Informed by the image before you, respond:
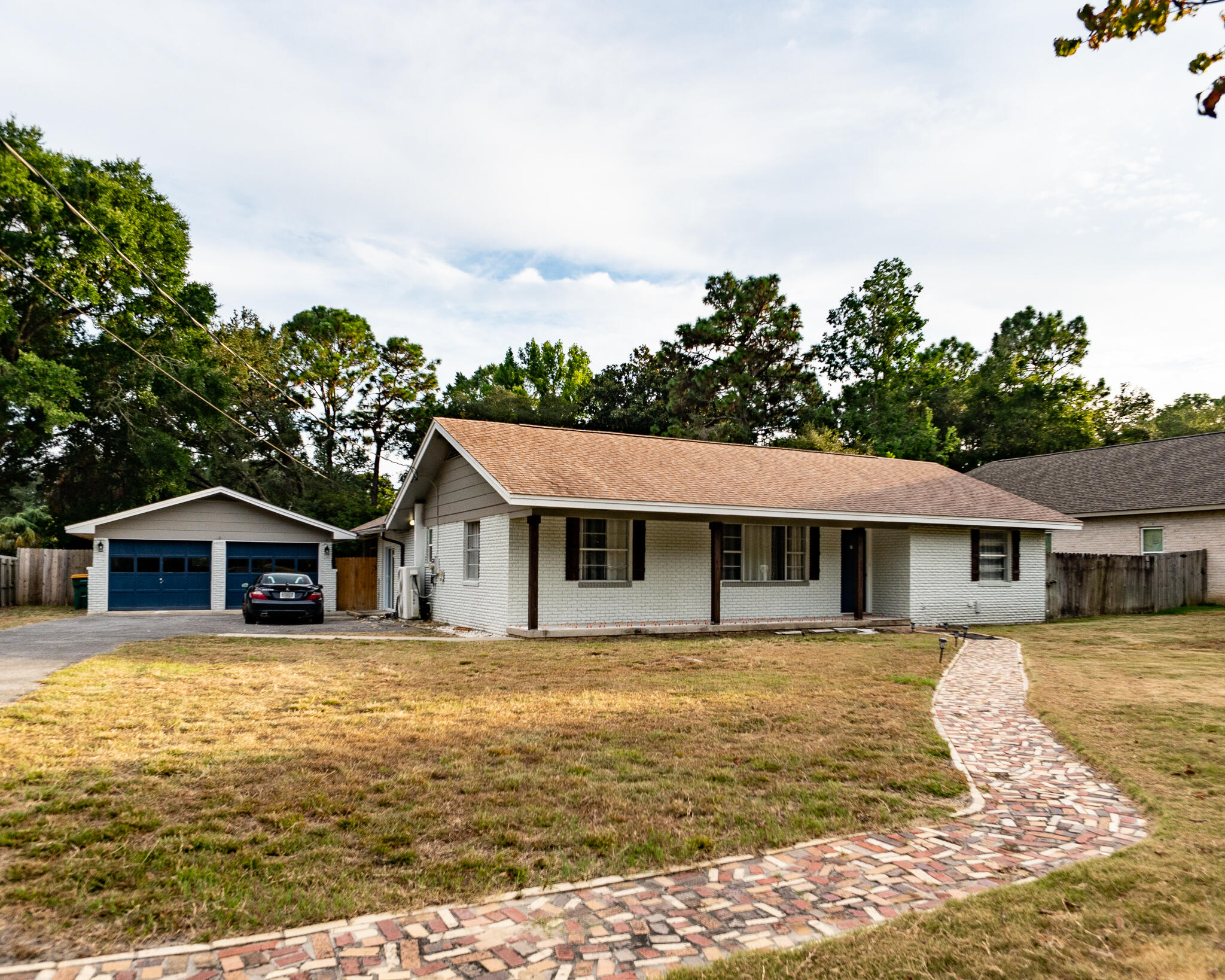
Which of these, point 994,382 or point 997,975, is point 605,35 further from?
point 994,382

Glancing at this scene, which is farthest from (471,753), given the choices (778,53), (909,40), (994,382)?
(994,382)

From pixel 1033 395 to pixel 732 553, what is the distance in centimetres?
3440

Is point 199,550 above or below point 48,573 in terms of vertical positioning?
above

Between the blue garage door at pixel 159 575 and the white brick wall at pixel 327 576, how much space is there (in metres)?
3.14

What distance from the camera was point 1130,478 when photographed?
2662 cm

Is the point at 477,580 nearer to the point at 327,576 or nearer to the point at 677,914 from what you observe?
the point at 327,576

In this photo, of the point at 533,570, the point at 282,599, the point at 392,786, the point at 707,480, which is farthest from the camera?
the point at 282,599

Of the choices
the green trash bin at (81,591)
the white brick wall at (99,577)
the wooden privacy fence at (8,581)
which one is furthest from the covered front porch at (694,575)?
the wooden privacy fence at (8,581)

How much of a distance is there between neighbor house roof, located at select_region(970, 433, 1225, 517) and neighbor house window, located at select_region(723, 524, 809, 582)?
44.0ft

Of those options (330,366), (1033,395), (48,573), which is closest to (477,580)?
(48,573)

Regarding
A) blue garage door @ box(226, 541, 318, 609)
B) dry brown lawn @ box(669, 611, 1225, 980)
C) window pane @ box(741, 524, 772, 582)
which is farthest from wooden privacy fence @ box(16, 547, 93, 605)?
dry brown lawn @ box(669, 611, 1225, 980)

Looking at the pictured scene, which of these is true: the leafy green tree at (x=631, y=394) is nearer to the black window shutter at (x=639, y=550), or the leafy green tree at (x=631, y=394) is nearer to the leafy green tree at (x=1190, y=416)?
the black window shutter at (x=639, y=550)

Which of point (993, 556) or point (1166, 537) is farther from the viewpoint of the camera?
point (1166, 537)

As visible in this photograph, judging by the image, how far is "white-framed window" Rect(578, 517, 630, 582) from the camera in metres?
16.1
